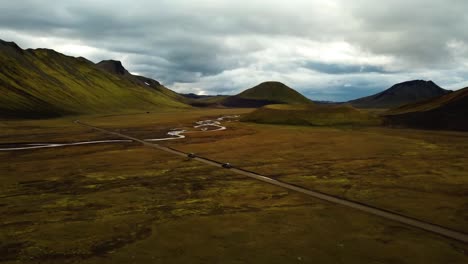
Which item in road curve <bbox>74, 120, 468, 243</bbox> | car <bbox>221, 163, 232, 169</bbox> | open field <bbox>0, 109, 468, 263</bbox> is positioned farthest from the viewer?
car <bbox>221, 163, 232, 169</bbox>

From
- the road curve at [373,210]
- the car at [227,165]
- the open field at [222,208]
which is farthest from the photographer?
the car at [227,165]

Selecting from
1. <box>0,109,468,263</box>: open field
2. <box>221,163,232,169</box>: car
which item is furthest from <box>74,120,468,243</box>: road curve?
<box>0,109,468,263</box>: open field

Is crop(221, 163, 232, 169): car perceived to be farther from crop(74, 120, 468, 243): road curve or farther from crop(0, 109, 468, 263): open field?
crop(0, 109, 468, 263): open field

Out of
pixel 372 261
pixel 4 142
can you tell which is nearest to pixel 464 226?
pixel 372 261

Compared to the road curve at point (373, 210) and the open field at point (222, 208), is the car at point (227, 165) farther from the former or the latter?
the open field at point (222, 208)

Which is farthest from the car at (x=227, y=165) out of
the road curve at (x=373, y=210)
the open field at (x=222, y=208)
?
the open field at (x=222, y=208)

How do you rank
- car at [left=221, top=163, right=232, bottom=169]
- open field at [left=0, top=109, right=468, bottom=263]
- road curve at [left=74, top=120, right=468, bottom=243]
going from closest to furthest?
open field at [left=0, top=109, right=468, bottom=263]
road curve at [left=74, top=120, right=468, bottom=243]
car at [left=221, top=163, right=232, bottom=169]

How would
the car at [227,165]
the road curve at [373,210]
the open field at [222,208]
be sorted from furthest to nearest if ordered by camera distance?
the car at [227,165] → the road curve at [373,210] → the open field at [222,208]

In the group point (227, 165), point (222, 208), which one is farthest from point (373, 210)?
point (227, 165)

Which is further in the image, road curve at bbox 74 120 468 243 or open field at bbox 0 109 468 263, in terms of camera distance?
road curve at bbox 74 120 468 243
